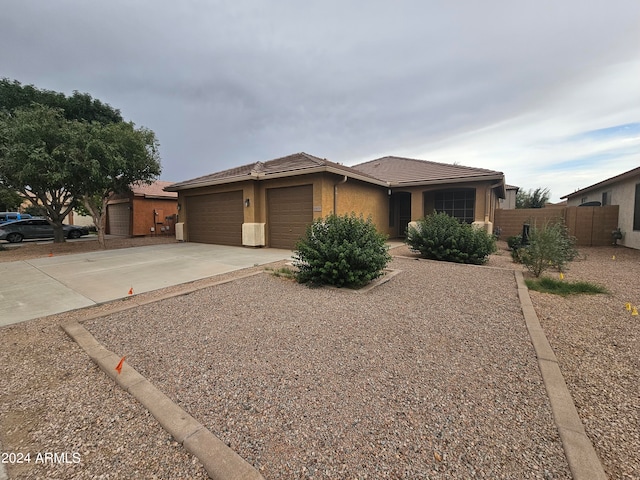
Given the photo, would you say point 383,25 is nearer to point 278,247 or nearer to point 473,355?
point 278,247

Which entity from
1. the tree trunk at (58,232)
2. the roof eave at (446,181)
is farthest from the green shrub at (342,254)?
the tree trunk at (58,232)

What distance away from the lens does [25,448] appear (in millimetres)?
1947

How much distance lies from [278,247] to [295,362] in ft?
31.7

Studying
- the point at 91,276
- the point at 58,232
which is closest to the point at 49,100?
the point at 58,232

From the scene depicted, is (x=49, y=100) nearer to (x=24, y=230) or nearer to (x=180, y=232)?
(x=24, y=230)

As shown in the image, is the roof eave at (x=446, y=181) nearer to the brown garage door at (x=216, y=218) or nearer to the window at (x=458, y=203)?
the window at (x=458, y=203)

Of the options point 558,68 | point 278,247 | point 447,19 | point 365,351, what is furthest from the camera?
point 278,247

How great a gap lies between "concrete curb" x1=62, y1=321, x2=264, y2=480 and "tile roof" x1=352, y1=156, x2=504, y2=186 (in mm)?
13587

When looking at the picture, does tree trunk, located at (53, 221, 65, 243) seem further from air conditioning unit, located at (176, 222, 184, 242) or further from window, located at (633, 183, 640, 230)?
window, located at (633, 183, 640, 230)

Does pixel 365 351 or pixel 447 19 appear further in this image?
pixel 447 19

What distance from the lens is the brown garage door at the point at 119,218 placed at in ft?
67.2

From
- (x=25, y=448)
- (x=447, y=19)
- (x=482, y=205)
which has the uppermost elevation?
(x=447, y=19)

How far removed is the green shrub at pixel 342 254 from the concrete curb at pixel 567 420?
9.30 feet

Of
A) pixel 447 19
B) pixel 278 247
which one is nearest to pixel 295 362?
pixel 278 247
